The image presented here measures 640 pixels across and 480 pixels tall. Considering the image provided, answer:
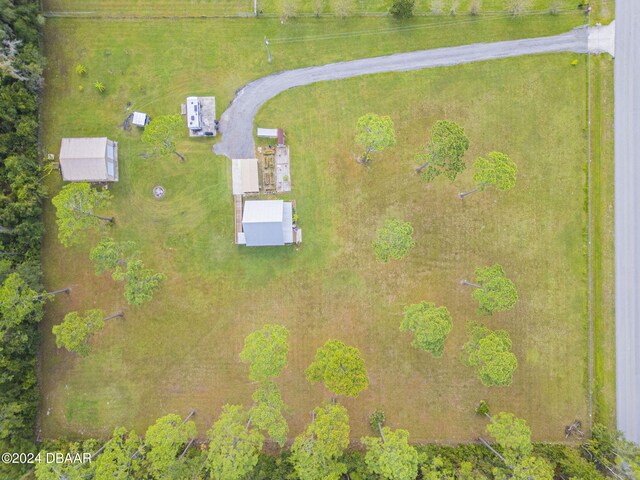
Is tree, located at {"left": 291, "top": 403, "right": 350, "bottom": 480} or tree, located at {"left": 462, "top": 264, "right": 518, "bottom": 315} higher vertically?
tree, located at {"left": 462, "top": 264, "right": 518, "bottom": 315}

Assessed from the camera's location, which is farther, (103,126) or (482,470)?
(103,126)

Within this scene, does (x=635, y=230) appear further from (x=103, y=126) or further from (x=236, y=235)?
(x=103, y=126)

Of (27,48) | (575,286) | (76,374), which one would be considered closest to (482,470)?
(575,286)

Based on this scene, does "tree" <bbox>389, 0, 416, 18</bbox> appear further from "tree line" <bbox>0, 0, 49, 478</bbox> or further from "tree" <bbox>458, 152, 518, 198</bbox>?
"tree line" <bbox>0, 0, 49, 478</bbox>

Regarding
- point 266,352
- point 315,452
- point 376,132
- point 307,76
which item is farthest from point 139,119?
point 315,452

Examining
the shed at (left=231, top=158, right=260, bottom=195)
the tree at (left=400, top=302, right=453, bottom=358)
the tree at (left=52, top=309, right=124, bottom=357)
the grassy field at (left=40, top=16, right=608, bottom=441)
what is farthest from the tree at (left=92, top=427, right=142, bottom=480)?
the tree at (left=400, top=302, right=453, bottom=358)

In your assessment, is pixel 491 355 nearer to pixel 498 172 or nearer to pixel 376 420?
pixel 376 420

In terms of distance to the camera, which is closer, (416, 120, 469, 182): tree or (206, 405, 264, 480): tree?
(206, 405, 264, 480): tree

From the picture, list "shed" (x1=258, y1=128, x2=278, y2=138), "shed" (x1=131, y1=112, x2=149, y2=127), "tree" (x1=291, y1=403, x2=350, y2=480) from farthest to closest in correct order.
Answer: "shed" (x1=258, y1=128, x2=278, y2=138) < "shed" (x1=131, y1=112, x2=149, y2=127) < "tree" (x1=291, y1=403, x2=350, y2=480)
